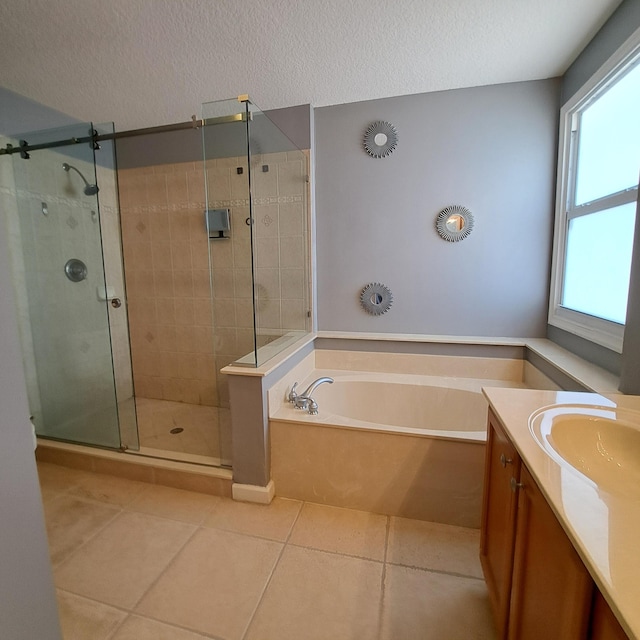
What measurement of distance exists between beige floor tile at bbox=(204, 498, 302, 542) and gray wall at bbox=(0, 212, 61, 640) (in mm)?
918

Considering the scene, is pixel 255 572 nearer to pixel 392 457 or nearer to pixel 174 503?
pixel 174 503

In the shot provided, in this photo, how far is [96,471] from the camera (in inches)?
79.5

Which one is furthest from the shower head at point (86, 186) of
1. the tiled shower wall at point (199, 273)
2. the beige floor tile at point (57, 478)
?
the beige floor tile at point (57, 478)

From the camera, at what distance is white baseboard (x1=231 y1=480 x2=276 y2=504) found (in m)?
1.74

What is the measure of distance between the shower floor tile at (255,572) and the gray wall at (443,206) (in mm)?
1434

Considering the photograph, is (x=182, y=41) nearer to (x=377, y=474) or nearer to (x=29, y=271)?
(x=29, y=271)

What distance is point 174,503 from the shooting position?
176 centimetres

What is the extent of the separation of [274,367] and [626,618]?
1539 mm

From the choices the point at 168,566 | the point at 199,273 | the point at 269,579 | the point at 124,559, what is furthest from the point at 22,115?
the point at 269,579

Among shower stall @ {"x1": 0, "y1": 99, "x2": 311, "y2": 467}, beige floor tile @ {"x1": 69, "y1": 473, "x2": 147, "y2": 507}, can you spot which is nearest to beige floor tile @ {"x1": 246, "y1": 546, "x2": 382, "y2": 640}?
shower stall @ {"x1": 0, "y1": 99, "x2": 311, "y2": 467}

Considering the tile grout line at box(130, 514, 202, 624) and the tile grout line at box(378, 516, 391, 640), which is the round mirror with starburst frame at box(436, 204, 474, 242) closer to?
the tile grout line at box(378, 516, 391, 640)

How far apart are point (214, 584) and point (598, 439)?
148cm

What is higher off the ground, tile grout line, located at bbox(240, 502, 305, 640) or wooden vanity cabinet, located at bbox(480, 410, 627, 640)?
wooden vanity cabinet, located at bbox(480, 410, 627, 640)

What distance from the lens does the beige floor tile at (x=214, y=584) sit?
117 cm
